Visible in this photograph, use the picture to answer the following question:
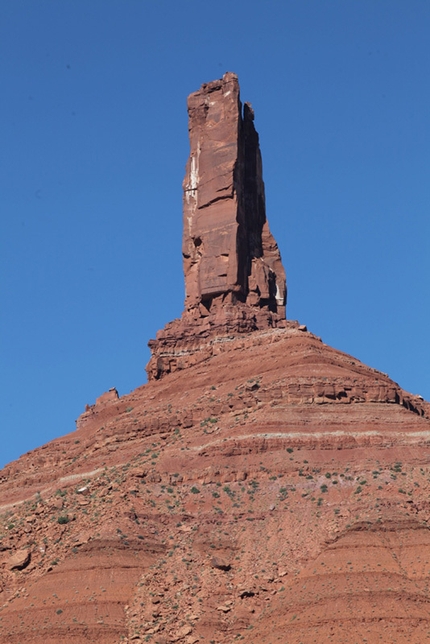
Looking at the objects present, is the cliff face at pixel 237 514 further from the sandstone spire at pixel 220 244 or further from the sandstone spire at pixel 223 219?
the sandstone spire at pixel 223 219

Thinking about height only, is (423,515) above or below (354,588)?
above

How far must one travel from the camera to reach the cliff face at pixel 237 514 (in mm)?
61969

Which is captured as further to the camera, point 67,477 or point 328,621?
point 67,477

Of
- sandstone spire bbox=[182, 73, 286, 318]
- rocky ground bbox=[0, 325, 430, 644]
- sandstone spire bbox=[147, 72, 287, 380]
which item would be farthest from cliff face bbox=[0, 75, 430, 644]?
sandstone spire bbox=[182, 73, 286, 318]

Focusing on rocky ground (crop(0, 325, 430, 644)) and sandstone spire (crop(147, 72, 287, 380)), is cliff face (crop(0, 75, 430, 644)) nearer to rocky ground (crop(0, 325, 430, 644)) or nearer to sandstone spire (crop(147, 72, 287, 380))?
rocky ground (crop(0, 325, 430, 644))

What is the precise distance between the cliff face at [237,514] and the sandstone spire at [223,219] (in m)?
11.0

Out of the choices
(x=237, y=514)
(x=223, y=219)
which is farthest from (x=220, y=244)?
(x=237, y=514)

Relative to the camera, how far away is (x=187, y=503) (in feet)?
235

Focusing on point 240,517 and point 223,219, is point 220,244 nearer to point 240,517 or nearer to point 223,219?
point 223,219

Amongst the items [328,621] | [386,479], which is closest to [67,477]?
[386,479]

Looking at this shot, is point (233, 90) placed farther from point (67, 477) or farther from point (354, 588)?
point (354, 588)

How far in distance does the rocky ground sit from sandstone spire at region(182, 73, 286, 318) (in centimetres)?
1346

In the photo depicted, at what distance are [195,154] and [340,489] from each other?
40.4 meters

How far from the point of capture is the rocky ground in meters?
61.9
